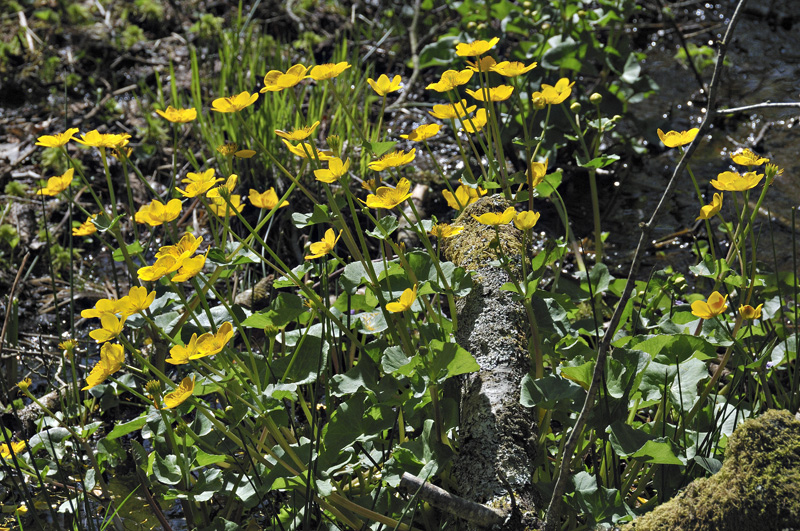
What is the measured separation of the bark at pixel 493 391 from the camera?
1.27 metres

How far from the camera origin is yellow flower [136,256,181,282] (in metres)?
1.16

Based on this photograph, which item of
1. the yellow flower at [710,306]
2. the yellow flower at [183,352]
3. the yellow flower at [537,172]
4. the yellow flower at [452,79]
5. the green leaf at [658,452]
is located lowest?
the green leaf at [658,452]

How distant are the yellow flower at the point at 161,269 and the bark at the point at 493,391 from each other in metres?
A: 0.60

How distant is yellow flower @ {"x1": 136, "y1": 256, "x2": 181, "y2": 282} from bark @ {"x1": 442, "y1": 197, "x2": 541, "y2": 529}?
1.98 feet

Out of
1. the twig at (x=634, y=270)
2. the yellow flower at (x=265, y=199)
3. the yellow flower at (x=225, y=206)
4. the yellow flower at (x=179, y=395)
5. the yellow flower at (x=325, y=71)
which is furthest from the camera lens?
the yellow flower at (x=265, y=199)

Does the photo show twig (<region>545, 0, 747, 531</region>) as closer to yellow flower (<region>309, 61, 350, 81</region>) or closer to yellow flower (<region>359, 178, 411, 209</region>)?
yellow flower (<region>359, 178, 411, 209</region>)

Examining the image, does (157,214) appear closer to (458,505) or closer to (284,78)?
(284,78)

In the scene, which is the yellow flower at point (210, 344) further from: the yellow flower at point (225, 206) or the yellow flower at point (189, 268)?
the yellow flower at point (225, 206)

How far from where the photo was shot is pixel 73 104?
11.4ft

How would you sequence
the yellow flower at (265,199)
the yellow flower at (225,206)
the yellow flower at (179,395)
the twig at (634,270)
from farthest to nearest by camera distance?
the yellow flower at (265,199) < the yellow flower at (225,206) < the yellow flower at (179,395) < the twig at (634,270)

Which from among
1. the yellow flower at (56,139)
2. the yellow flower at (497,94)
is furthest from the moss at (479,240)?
the yellow flower at (56,139)

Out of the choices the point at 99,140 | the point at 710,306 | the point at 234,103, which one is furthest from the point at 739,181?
the point at 99,140

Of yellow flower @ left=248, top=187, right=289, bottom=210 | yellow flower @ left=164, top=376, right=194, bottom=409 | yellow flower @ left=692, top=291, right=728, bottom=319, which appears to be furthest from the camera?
yellow flower @ left=248, top=187, right=289, bottom=210

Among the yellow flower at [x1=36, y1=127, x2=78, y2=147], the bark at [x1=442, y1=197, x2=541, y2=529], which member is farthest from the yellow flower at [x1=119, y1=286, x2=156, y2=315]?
the bark at [x1=442, y1=197, x2=541, y2=529]
